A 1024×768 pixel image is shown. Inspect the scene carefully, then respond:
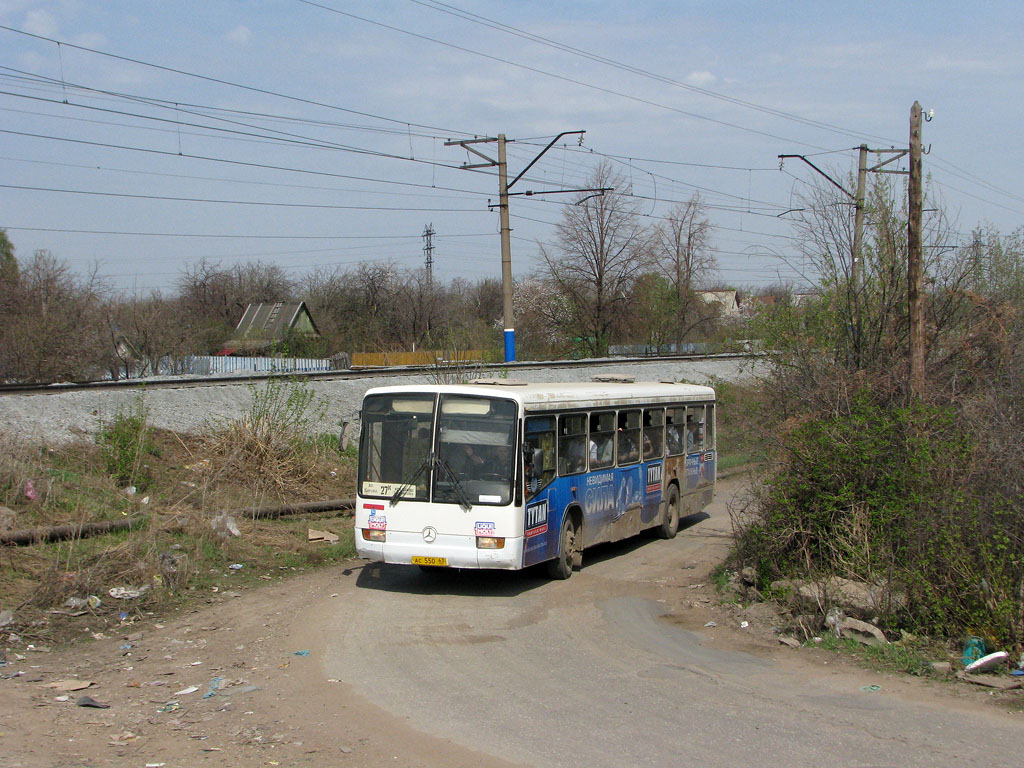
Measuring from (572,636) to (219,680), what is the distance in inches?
142

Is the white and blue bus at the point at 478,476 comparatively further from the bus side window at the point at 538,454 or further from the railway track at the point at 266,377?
the railway track at the point at 266,377

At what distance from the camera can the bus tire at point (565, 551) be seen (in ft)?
40.5

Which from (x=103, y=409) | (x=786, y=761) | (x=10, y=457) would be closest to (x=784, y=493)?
(x=786, y=761)

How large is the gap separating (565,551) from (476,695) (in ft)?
17.0

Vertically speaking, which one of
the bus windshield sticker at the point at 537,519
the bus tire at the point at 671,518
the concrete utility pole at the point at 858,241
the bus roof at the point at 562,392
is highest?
the concrete utility pole at the point at 858,241

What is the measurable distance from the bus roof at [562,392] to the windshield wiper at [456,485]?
0.96m

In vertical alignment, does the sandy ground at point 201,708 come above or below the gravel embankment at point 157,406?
below

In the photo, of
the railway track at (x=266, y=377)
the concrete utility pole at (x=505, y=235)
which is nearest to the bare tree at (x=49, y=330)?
the railway track at (x=266, y=377)

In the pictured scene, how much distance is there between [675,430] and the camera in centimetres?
1677

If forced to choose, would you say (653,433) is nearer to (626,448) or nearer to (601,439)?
(626,448)

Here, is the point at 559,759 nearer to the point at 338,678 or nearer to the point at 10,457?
the point at 338,678

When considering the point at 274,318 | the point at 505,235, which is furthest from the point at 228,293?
the point at 505,235

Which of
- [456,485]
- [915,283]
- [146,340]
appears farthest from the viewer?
[146,340]

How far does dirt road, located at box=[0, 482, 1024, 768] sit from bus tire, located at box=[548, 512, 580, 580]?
3.59 ft
